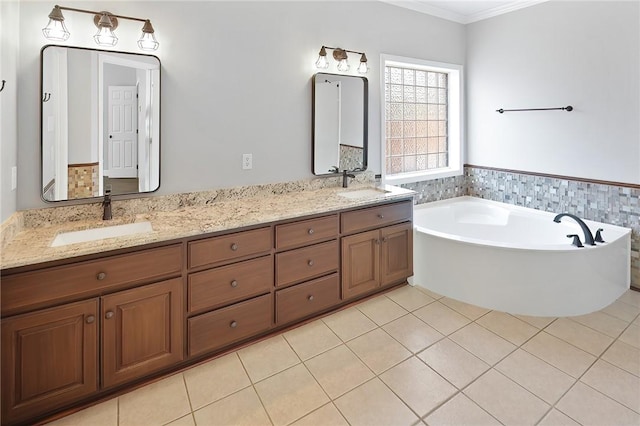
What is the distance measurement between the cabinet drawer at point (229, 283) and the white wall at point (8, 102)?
1006mm

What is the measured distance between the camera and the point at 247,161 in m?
2.76

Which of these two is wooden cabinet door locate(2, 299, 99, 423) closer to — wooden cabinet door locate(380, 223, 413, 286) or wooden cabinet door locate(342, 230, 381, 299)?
wooden cabinet door locate(342, 230, 381, 299)

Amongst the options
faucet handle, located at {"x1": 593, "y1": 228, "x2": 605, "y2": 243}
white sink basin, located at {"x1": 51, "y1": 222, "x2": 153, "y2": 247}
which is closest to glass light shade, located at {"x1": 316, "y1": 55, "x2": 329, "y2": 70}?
white sink basin, located at {"x1": 51, "y1": 222, "x2": 153, "y2": 247}

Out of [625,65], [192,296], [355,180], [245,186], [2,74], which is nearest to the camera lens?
[2,74]

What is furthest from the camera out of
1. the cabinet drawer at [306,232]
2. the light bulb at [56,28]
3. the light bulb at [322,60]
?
the light bulb at [322,60]

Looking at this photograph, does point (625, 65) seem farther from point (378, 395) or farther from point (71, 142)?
point (71, 142)

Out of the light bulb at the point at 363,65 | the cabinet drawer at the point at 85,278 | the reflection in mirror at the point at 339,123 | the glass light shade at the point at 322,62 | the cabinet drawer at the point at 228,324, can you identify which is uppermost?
the light bulb at the point at 363,65

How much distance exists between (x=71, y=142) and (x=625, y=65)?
168 inches

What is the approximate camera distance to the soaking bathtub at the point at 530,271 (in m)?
2.67

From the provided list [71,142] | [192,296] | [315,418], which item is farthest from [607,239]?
[71,142]

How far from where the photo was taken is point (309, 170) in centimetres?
311

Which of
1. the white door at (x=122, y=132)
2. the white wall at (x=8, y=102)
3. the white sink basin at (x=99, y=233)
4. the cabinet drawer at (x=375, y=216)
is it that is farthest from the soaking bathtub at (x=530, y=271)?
the white wall at (x=8, y=102)

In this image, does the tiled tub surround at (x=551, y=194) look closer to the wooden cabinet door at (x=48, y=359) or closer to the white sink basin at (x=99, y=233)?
the white sink basin at (x=99, y=233)

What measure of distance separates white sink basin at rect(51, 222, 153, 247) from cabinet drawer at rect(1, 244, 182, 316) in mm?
175
